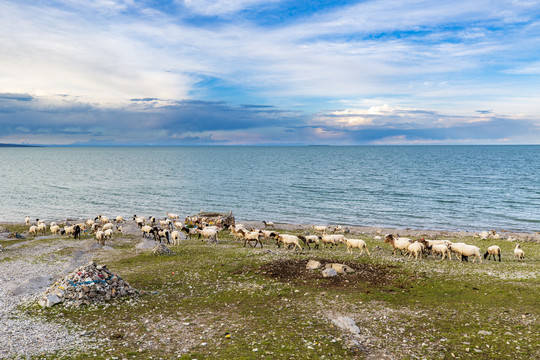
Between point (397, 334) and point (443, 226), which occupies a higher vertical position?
point (397, 334)

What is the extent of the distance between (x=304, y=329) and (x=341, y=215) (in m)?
48.6

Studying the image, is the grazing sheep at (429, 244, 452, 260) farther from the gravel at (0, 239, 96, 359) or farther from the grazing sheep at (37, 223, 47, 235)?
the grazing sheep at (37, 223, 47, 235)

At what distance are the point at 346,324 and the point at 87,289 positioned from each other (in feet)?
47.1

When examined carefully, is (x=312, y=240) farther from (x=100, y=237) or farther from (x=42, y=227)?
(x=42, y=227)

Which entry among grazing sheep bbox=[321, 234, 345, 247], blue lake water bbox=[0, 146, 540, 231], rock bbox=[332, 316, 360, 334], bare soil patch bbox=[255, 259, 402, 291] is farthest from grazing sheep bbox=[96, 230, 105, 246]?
rock bbox=[332, 316, 360, 334]

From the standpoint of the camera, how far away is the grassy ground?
44.2ft

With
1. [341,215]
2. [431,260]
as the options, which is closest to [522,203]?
[341,215]

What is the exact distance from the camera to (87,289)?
1875cm

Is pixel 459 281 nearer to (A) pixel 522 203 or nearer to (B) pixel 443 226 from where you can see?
(B) pixel 443 226

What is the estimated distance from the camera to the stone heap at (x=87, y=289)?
18.4 metres

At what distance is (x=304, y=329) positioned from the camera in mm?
15156

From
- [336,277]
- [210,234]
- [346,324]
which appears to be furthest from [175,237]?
[346,324]

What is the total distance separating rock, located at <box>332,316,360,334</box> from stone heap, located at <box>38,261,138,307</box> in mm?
12074

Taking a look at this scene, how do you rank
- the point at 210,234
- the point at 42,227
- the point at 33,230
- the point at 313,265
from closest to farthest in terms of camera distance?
the point at 313,265
the point at 210,234
the point at 33,230
the point at 42,227
